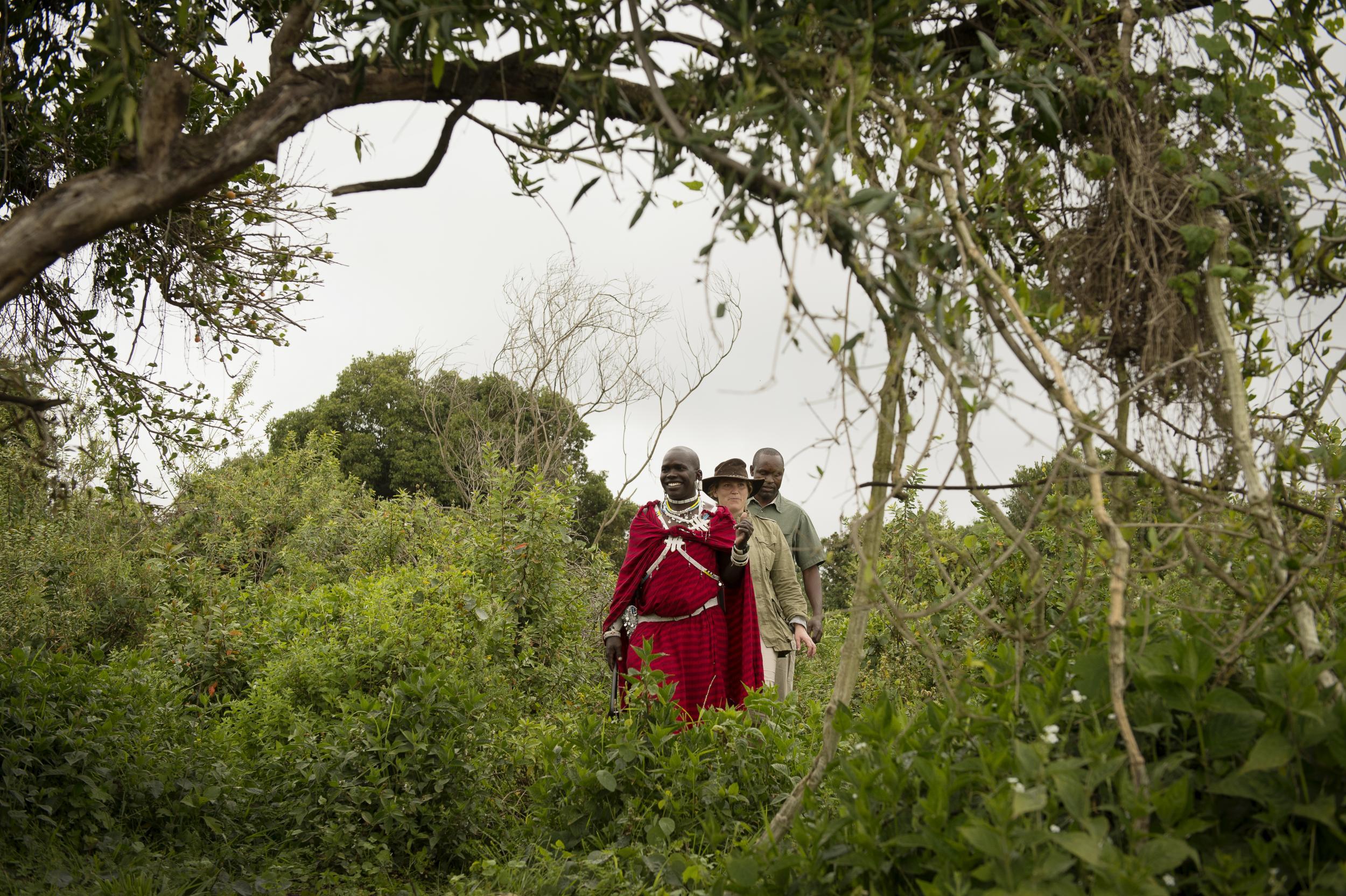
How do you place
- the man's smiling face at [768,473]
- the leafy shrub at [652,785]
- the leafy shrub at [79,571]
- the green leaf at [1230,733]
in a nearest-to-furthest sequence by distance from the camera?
the green leaf at [1230,733] → the leafy shrub at [652,785] → the man's smiling face at [768,473] → the leafy shrub at [79,571]

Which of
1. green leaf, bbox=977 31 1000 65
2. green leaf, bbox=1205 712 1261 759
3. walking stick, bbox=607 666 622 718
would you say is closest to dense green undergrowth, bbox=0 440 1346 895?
green leaf, bbox=1205 712 1261 759

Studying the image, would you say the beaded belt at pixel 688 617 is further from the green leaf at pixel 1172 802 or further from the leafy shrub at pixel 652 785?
the green leaf at pixel 1172 802

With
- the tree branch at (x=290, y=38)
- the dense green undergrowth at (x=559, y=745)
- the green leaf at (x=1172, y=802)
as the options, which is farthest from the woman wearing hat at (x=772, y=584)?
the green leaf at (x=1172, y=802)

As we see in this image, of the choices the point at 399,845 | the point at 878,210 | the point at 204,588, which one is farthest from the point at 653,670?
the point at 204,588

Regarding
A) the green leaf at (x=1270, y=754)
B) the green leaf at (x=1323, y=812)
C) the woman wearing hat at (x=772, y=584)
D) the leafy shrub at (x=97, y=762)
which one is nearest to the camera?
the green leaf at (x=1323, y=812)

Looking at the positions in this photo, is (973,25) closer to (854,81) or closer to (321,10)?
(854,81)

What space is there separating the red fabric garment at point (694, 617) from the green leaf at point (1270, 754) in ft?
11.3

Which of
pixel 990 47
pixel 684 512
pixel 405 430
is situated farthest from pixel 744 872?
pixel 405 430

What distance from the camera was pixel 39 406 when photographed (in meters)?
3.43

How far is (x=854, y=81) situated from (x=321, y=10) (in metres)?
2.41

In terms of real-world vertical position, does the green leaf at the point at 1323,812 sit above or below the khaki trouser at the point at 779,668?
below

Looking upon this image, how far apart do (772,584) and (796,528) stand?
46cm

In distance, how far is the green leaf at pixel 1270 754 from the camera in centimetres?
217

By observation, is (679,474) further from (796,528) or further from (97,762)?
(97,762)
